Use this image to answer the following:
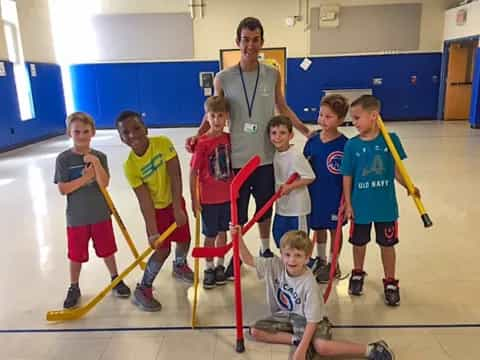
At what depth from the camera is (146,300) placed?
2344 millimetres

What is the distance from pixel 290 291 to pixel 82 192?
49.5 inches

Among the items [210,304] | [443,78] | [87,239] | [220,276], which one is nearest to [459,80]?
[443,78]

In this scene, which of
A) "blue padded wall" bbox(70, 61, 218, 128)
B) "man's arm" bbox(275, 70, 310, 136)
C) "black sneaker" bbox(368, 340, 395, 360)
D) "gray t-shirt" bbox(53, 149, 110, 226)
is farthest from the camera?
"blue padded wall" bbox(70, 61, 218, 128)

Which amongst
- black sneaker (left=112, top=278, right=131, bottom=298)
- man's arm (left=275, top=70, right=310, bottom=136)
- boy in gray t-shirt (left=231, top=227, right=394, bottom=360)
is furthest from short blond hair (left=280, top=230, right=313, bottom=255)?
black sneaker (left=112, top=278, right=131, bottom=298)

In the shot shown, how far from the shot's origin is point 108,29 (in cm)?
1088

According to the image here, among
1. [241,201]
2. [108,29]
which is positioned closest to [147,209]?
[241,201]

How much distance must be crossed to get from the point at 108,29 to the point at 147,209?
1009cm

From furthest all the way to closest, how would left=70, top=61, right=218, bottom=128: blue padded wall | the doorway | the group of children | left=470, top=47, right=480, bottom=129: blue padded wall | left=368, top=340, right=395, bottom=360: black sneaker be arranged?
left=70, top=61, right=218, bottom=128: blue padded wall
the doorway
left=470, top=47, right=480, bottom=129: blue padded wall
the group of children
left=368, top=340, right=395, bottom=360: black sneaker

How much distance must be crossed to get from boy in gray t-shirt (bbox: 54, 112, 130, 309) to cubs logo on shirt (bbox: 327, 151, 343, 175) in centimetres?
127

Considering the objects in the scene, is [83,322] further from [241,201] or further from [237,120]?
[237,120]

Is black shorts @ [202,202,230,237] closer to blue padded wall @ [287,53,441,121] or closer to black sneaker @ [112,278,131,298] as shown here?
black sneaker @ [112,278,131,298]

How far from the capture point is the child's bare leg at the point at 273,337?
6.45ft

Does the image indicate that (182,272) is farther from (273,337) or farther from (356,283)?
(356,283)

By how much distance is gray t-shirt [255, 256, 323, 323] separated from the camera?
183 cm
